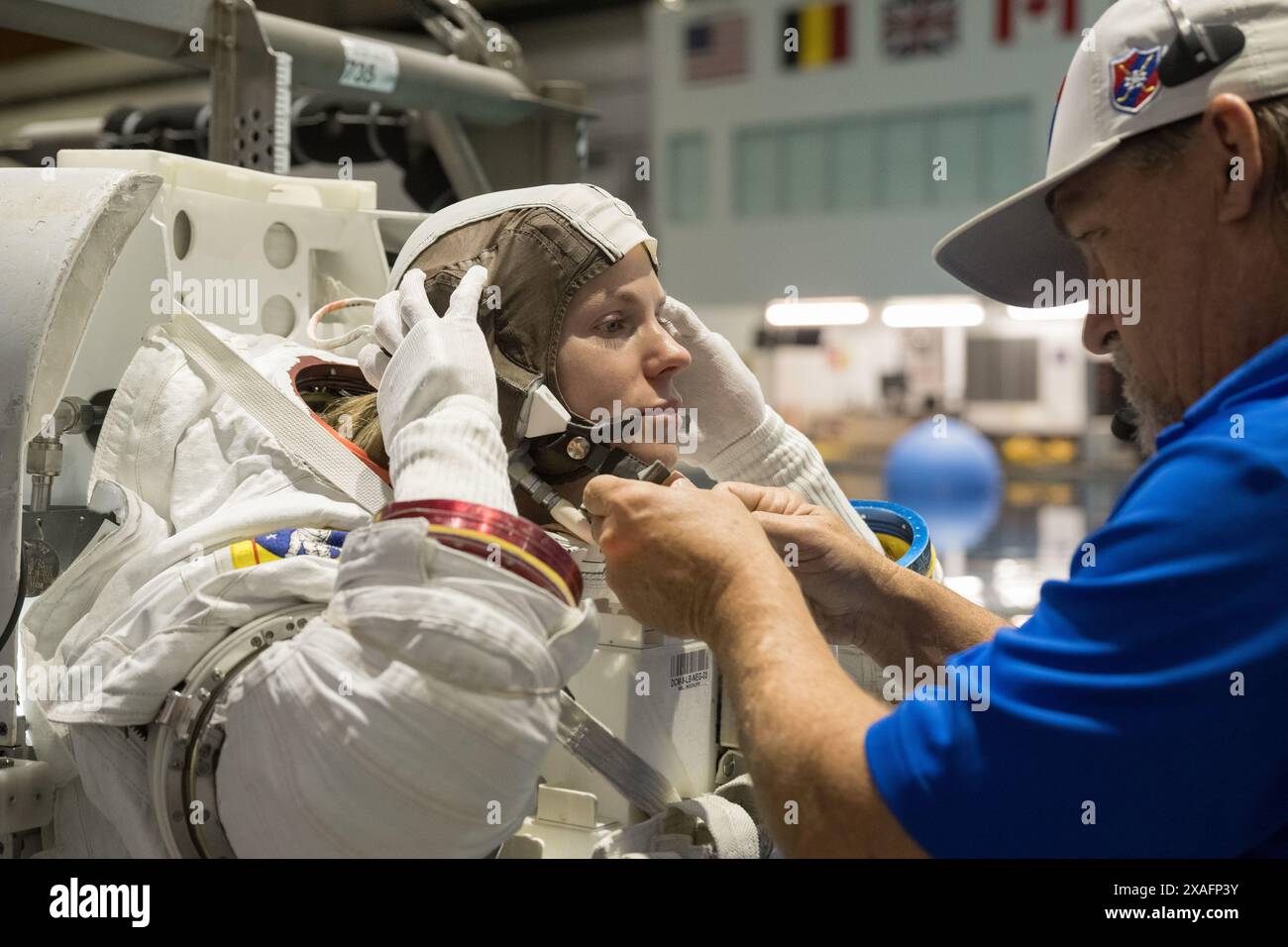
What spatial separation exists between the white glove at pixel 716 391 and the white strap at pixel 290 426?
2.25 feet

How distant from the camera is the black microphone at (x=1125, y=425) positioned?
1627 mm

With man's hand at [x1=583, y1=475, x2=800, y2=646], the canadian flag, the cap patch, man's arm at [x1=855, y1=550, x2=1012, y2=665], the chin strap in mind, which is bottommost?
man's arm at [x1=855, y1=550, x2=1012, y2=665]

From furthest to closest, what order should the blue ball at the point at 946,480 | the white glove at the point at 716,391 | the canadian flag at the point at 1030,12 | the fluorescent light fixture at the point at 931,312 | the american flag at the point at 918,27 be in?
the fluorescent light fixture at the point at 931,312, the american flag at the point at 918,27, the canadian flag at the point at 1030,12, the blue ball at the point at 946,480, the white glove at the point at 716,391

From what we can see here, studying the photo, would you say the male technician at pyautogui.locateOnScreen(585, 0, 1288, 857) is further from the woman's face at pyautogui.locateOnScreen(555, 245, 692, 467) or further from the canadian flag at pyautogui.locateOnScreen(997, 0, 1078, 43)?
the canadian flag at pyautogui.locateOnScreen(997, 0, 1078, 43)

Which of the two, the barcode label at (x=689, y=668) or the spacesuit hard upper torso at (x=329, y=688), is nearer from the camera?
the spacesuit hard upper torso at (x=329, y=688)

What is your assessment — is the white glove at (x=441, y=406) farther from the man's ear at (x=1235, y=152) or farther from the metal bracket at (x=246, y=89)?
the metal bracket at (x=246, y=89)

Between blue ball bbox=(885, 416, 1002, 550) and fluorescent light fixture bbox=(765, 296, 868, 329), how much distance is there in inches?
217

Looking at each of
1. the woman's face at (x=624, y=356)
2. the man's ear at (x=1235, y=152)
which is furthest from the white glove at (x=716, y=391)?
the man's ear at (x=1235, y=152)

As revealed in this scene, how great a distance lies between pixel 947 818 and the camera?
1.13m

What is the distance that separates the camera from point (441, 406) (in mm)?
1407

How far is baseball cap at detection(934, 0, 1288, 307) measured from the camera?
123 centimetres

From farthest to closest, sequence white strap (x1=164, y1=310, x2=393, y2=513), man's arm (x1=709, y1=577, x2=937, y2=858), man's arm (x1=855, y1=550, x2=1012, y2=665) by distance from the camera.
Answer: man's arm (x1=855, y1=550, x2=1012, y2=665) → white strap (x1=164, y1=310, x2=393, y2=513) → man's arm (x1=709, y1=577, x2=937, y2=858)

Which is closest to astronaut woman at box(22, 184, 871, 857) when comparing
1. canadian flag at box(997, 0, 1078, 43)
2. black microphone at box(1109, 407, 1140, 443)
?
black microphone at box(1109, 407, 1140, 443)

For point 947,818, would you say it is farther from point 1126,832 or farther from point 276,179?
point 276,179
